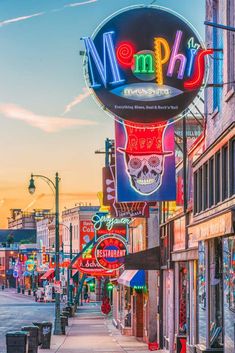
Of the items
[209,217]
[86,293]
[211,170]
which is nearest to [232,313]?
[209,217]

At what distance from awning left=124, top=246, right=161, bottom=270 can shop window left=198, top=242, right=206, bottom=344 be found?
10.9 metres

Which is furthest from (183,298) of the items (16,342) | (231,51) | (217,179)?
(231,51)

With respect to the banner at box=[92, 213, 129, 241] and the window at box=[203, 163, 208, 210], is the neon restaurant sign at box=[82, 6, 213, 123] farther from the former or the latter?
the banner at box=[92, 213, 129, 241]

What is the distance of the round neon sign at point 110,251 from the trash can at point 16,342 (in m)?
17.3

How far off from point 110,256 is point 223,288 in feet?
78.1

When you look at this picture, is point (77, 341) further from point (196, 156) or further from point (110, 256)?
point (196, 156)

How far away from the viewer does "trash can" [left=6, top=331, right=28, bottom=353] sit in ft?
83.0

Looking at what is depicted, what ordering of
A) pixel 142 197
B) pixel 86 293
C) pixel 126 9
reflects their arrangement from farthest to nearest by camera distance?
pixel 86 293, pixel 142 197, pixel 126 9

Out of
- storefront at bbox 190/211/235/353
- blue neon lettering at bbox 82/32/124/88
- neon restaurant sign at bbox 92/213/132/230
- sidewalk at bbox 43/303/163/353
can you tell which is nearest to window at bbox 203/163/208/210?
storefront at bbox 190/211/235/353

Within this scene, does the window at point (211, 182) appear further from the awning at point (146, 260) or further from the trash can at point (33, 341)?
the awning at point (146, 260)

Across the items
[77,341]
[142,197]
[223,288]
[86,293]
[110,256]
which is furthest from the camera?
[86,293]

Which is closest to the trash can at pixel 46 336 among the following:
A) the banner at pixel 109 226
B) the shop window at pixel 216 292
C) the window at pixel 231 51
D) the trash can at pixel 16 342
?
the trash can at pixel 16 342

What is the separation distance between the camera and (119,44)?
808 inches

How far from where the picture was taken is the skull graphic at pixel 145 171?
87.3ft
